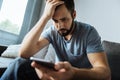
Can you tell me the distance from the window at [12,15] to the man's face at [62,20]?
1.83 metres

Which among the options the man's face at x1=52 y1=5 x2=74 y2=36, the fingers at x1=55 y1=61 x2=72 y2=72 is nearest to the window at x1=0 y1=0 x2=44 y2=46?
the man's face at x1=52 y1=5 x2=74 y2=36

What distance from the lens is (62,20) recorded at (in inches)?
59.4

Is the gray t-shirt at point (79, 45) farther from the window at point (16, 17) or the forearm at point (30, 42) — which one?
the window at point (16, 17)

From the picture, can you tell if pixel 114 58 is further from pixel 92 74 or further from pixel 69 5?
pixel 92 74

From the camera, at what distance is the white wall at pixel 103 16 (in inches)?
107

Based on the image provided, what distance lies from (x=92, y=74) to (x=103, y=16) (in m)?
1.82

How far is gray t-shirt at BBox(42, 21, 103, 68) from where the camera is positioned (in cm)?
149

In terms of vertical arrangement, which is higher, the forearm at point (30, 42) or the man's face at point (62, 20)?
the man's face at point (62, 20)

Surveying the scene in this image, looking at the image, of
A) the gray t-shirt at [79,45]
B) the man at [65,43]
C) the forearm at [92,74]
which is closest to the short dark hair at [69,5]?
the man at [65,43]

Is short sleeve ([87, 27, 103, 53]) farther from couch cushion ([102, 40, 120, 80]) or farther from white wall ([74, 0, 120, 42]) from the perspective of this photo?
white wall ([74, 0, 120, 42])

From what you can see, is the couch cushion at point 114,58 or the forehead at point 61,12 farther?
the couch cushion at point 114,58

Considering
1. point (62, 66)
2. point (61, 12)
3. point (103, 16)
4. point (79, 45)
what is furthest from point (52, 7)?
point (103, 16)

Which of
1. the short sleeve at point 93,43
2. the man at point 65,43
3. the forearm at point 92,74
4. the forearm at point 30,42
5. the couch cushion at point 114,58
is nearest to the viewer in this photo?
the forearm at point 92,74

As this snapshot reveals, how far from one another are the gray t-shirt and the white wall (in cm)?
122
